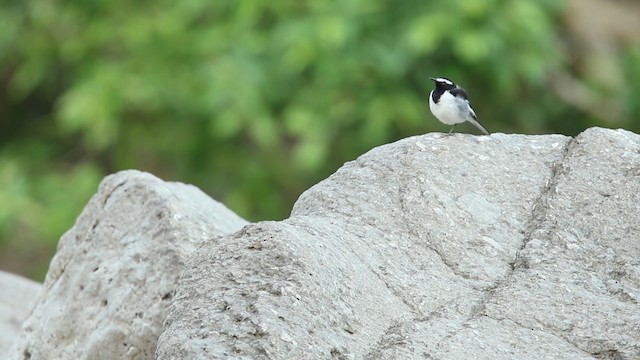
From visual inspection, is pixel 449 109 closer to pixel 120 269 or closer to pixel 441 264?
pixel 441 264

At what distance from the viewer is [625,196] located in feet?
13.1

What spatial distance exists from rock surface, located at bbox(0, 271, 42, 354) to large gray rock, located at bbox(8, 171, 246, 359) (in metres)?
0.65

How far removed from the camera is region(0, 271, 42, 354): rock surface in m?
5.70

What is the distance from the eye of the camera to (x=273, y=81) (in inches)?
360

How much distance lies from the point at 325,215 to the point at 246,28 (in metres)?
5.38

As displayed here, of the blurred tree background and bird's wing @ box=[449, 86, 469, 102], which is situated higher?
the blurred tree background

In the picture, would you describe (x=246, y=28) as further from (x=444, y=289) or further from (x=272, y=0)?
(x=444, y=289)

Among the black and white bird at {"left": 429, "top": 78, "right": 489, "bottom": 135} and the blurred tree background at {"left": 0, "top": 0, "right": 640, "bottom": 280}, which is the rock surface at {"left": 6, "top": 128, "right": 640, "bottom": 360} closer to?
the black and white bird at {"left": 429, "top": 78, "right": 489, "bottom": 135}

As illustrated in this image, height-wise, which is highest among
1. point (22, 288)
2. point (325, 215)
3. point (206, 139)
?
point (206, 139)

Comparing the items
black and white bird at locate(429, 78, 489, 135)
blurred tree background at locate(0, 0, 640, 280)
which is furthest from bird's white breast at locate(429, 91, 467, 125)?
blurred tree background at locate(0, 0, 640, 280)

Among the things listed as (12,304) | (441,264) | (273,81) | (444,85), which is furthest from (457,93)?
(273,81)

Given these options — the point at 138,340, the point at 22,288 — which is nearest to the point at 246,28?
the point at 22,288

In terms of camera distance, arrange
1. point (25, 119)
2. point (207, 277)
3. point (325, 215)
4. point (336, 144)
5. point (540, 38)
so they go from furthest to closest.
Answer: point (25, 119) < point (336, 144) < point (540, 38) < point (325, 215) < point (207, 277)

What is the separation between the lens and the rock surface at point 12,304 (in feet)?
18.7
